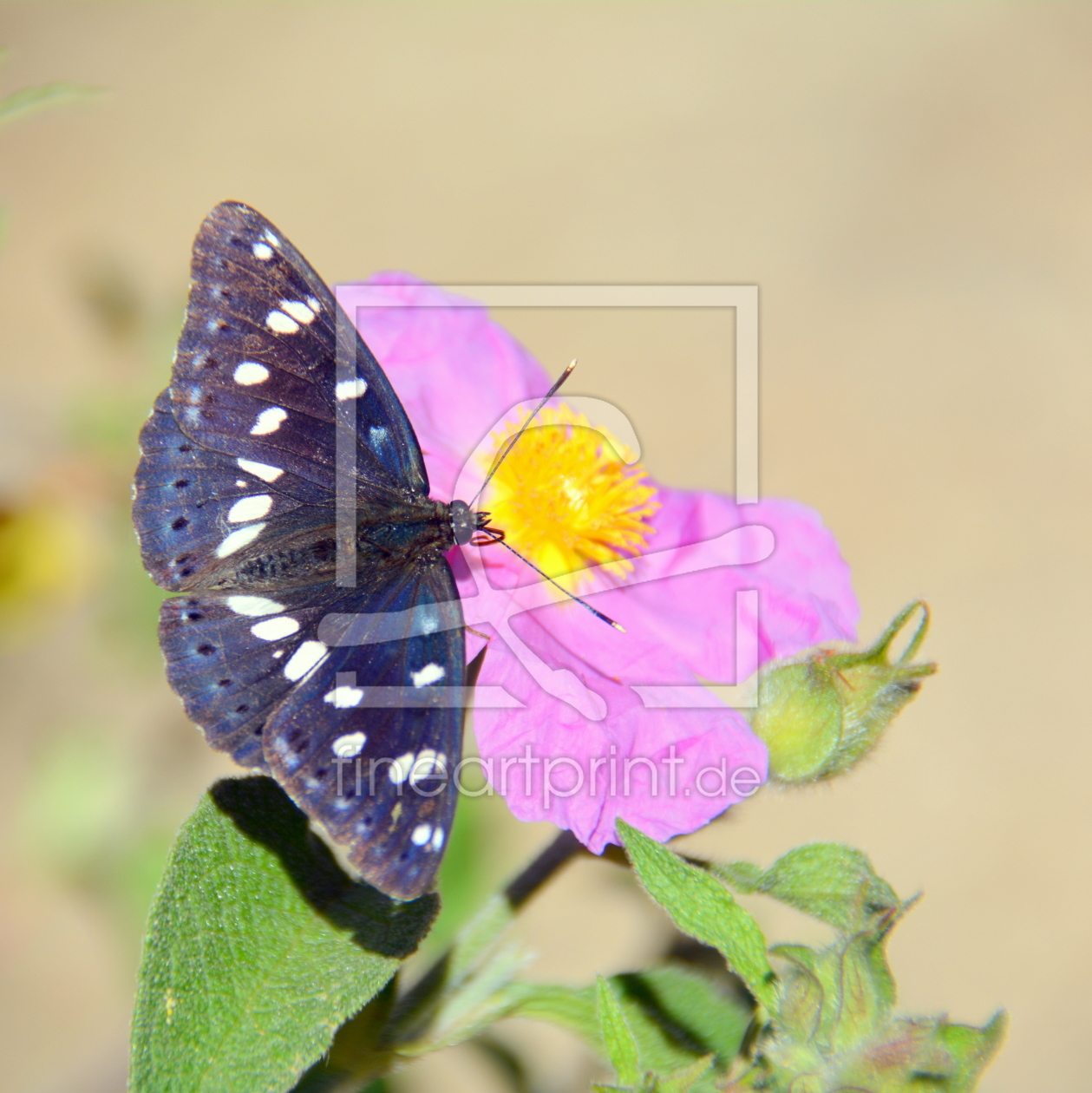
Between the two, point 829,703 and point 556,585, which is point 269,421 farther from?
point 829,703

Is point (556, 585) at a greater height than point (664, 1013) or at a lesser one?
greater

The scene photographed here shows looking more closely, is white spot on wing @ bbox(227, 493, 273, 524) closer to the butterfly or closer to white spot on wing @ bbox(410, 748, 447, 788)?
the butterfly

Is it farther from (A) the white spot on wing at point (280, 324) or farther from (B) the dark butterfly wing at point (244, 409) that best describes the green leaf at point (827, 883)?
(A) the white spot on wing at point (280, 324)

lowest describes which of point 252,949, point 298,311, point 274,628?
point 252,949

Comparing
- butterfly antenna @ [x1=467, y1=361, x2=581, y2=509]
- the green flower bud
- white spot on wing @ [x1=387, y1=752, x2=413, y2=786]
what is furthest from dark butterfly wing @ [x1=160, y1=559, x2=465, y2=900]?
the green flower bud

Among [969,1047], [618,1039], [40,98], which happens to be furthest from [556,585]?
[40,98]

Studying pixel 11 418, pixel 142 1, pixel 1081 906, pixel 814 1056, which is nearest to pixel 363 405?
pixel 814 1056
